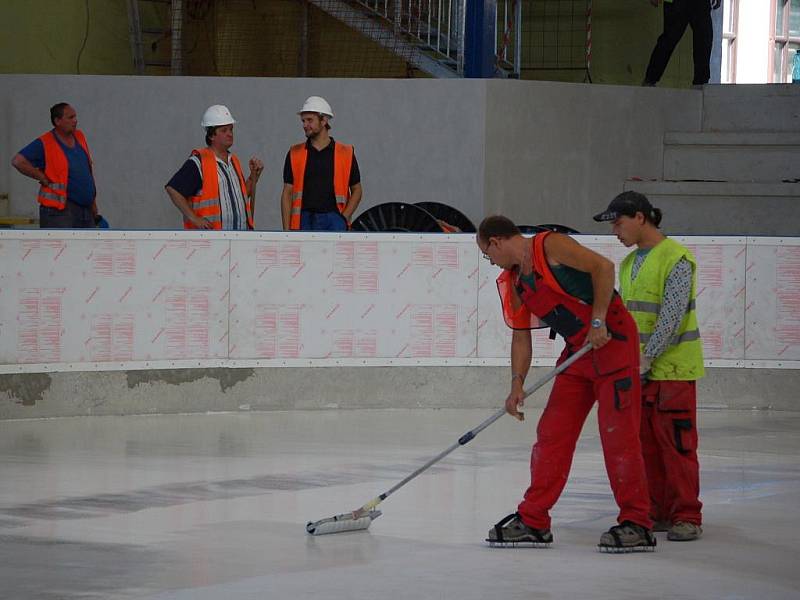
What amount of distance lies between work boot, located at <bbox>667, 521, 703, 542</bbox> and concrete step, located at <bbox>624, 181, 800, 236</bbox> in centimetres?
990

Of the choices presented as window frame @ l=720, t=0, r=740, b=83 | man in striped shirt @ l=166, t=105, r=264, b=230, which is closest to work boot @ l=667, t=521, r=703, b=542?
man in striped shirt @ l=166, t=105, r=264, b=230

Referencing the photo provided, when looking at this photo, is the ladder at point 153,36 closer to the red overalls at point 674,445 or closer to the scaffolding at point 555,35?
the scaffolding at point 555,35

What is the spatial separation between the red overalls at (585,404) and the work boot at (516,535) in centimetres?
3

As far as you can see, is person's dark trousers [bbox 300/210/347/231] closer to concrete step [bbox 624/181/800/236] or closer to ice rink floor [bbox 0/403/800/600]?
ice rink floor [bbox 0/403/800/600]

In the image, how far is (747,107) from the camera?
18.1m

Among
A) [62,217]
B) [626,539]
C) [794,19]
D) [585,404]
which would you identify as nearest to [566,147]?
[62,217]

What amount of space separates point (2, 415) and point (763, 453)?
200 inches

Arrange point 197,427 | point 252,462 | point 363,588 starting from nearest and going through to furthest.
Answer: point 363,588 < point 252,462 < point 197,427

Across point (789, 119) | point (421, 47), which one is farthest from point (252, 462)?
point (789, 119)

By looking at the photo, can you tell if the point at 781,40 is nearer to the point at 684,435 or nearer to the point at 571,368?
the point at 684,435

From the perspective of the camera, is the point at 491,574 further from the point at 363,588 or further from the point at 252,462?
the point at 252,462

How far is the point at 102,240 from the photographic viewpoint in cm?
1100

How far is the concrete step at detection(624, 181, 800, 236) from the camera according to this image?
666 inches

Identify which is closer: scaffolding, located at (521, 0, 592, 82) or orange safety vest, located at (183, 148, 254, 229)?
orange safety vest, located at (183, 148, 254, 229)
